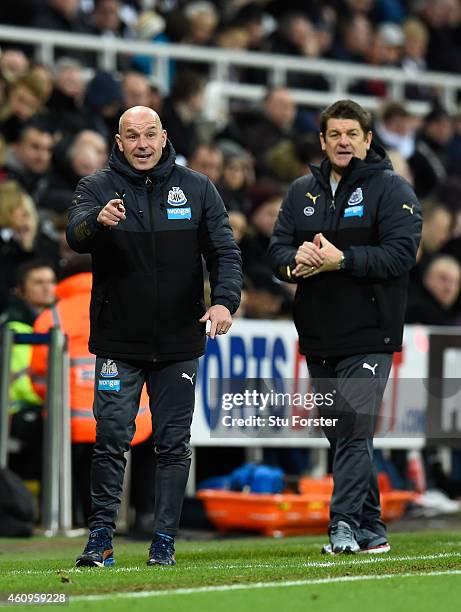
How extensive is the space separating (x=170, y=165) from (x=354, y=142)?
3.80 ft

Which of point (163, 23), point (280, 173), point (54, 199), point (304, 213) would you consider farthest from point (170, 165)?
point (163, 23)

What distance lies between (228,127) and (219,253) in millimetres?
8772

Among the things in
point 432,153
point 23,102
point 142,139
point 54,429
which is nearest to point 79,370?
point 54,429

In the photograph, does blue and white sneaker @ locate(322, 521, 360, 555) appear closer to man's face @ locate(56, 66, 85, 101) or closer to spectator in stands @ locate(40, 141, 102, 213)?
spectator in stands @ locate(40, 141, 102, 213)

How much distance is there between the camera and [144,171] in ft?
26.5

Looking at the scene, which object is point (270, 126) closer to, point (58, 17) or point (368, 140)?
point (58, 17)

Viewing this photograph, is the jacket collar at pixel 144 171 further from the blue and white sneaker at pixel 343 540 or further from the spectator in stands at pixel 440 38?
the spectator in stands at pixel 440 38

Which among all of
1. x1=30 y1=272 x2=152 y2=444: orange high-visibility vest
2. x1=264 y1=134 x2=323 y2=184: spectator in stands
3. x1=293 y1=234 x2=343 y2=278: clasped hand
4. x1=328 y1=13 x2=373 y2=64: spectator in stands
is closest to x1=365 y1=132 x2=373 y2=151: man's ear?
x1=293 y1=234 x2=343 y2=278: clasped hand

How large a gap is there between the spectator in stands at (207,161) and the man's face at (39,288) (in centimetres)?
309

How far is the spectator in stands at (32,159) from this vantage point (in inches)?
539

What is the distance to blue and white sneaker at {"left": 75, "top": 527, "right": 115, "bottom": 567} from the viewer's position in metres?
7.91

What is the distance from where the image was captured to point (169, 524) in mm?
8062

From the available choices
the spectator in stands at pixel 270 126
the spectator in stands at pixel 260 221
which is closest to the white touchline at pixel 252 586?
the spectator in stands at pixel 260 221

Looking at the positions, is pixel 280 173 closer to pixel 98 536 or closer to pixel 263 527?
pixel 263 527
